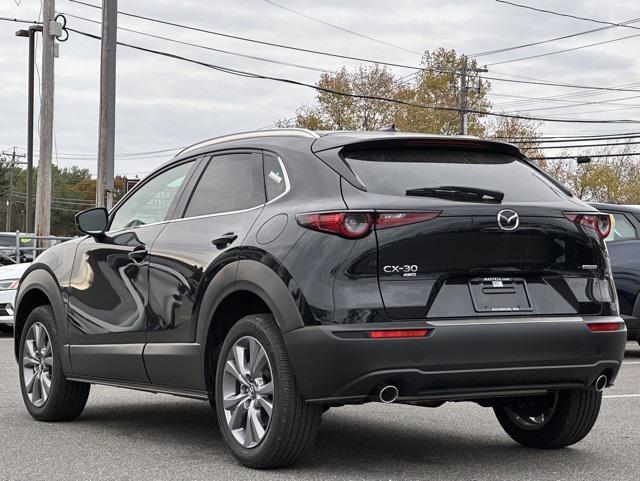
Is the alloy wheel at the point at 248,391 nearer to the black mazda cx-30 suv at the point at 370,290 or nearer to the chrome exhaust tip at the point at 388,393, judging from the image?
the black mazda cx-30 suv at the point at 370,290

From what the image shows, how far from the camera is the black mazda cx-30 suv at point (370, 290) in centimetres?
544

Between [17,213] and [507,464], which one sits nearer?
[507,464]

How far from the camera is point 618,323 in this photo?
6.02 m

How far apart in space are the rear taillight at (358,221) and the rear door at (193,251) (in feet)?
2.05

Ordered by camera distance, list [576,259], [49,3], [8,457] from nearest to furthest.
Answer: [576,259]
[8,457]
[49,3]

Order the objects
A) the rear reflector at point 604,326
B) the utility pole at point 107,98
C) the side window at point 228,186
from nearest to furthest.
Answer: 1. the rear reflector at point 604,326
2. the side window at point 228,186
3. the utility pole at point 107,98

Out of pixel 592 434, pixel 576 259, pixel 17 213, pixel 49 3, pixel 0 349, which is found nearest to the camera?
pixel 576 259

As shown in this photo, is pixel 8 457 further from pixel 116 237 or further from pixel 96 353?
pixel 116 237

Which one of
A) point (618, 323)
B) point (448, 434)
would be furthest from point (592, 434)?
point (618, 323)

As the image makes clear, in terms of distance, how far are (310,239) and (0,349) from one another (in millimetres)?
9226

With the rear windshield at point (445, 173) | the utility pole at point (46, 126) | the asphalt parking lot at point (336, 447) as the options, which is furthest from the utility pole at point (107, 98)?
the rear windshield at point (445, 173)

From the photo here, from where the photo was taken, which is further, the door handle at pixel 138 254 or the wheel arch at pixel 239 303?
the door handle at pixel 138 254

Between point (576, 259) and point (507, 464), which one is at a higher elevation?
point (576, 259)

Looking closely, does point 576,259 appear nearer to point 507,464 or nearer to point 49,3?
point 507,464
